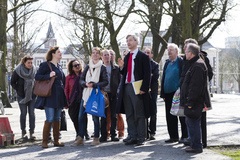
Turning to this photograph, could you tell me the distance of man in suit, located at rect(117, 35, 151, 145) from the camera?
8078mm

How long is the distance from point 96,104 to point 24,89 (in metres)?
2.03

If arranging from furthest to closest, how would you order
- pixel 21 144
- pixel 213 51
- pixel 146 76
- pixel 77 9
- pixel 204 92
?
pixel 213 51 < pixel 77 9 < pixel 21 144 < pixel 146 76 < pixel 204 92

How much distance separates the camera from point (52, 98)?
7988mm

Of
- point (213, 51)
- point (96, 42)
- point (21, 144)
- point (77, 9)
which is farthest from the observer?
point (213, 51)

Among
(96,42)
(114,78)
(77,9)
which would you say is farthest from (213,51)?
(114,78)

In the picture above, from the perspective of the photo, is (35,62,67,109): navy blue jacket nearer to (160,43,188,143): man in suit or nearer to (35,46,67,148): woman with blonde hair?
(35,46,67,148): woman with blonde hair

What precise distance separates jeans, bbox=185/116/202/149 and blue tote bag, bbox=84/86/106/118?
6.28 feet

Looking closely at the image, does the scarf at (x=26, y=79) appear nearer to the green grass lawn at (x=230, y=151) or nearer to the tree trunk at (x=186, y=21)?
the green grass lawn at (x=230, y=151)

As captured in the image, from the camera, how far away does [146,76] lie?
315 inches

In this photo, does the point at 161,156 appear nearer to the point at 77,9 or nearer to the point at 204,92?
the point at 204,92

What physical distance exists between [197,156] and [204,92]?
1093mm

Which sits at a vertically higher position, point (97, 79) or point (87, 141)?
point (97, 79)

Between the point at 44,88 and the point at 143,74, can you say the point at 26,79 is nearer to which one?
the point at 44,88

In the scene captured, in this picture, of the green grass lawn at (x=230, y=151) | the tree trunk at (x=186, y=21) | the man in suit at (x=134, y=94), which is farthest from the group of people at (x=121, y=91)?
the tree trunk at (x=186, y=21)
